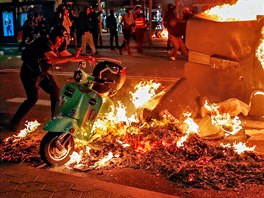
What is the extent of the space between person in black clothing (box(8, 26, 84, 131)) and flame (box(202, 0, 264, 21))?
8.33ft

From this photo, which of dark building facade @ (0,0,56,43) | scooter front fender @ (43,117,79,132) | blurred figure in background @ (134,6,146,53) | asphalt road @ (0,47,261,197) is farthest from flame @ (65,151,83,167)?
dark building facade @ (0,0,56,43)

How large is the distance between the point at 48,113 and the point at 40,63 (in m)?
1.69

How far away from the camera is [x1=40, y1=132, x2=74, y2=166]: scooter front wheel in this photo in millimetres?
5148

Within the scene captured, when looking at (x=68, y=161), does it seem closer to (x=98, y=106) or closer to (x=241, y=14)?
(x=98, y=106)

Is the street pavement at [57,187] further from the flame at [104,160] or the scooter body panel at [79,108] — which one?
the scooter body panel at [79,108]

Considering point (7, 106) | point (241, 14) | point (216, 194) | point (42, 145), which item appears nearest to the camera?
point (216, 194)

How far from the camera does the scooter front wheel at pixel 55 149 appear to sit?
5.15 meters

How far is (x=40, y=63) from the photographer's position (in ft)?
21.3

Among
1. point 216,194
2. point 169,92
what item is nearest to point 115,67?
point 169,92

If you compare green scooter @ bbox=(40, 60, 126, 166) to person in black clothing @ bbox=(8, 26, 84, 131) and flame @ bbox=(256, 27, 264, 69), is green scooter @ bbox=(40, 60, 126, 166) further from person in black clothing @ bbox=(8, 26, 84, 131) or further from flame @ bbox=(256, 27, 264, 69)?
flame @ bbox=(256, 27, 264, 69)

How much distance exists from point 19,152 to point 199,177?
2364 millimetres

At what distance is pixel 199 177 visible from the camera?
4.72 meters

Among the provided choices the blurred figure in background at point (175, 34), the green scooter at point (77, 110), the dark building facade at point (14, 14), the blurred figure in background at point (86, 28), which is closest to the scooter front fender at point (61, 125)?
the green scooter at point (77, 110)

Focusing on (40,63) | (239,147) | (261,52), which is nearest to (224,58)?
(261,52)
